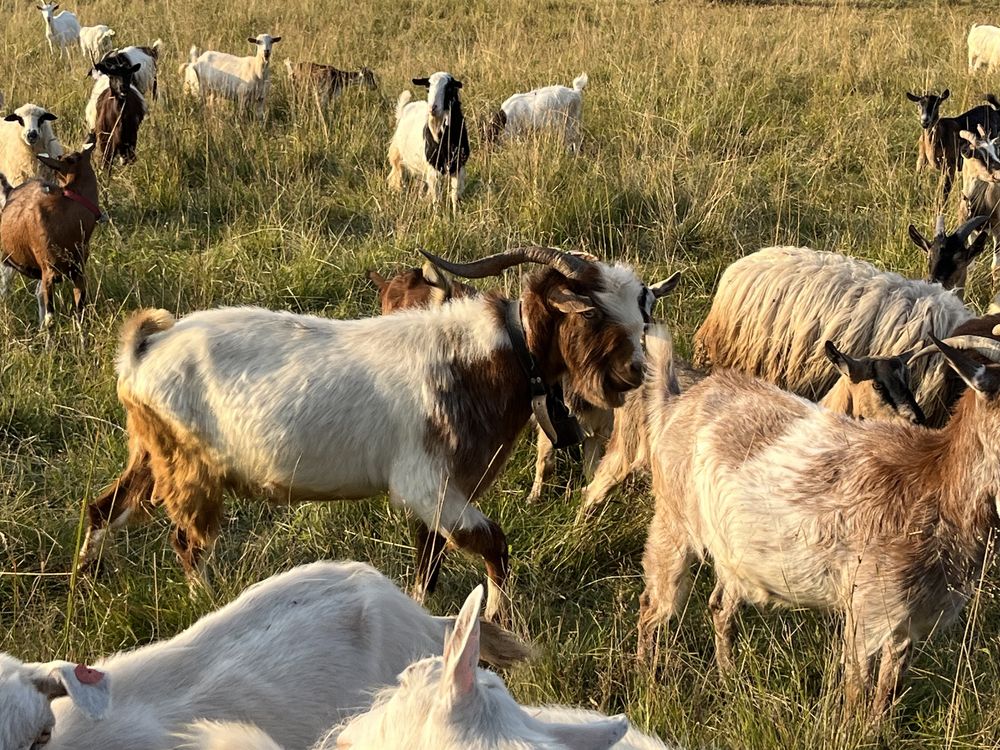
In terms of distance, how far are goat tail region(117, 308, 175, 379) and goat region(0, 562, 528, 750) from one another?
1.35m

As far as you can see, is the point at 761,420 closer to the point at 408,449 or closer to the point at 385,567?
the point at 408,449

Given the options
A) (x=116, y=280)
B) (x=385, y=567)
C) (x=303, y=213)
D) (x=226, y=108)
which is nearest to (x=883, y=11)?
(x=226, y=108)

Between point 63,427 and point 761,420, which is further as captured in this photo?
point 63,427

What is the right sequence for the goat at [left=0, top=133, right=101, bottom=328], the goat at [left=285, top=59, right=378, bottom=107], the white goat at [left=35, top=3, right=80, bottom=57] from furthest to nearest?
the white goat at [left=35, top=3, right=80, bottom=57]
the goat at [left=285, top=59, right=378, bottom=107]
the goat at [left=0, top=133, right=101, bottom=328]

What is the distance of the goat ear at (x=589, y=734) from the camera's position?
1.41 metres

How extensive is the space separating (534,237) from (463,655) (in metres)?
5.35

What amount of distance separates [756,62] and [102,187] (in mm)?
6579

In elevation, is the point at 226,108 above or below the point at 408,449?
above

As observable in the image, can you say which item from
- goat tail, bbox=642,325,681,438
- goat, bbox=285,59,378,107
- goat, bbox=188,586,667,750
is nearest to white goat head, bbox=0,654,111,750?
goat, bbox=188,586,667,750

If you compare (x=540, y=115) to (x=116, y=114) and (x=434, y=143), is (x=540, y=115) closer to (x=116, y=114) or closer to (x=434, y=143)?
(x=434, y=143)

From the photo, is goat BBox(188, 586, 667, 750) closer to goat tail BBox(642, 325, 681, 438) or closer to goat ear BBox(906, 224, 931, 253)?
goat tail BBox(642, 325, 681, 438)

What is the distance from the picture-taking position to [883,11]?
16.0 m

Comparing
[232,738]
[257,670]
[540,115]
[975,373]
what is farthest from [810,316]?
[540,115]

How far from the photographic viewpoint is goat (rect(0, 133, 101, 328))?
5652mm
